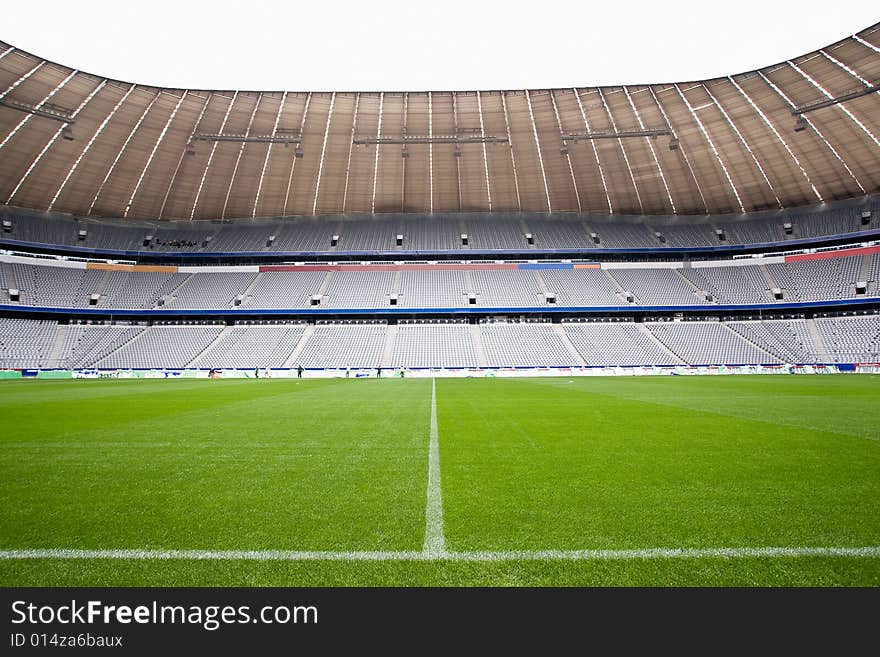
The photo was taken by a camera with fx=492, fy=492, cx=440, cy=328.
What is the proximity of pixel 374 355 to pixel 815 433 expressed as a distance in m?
35.6

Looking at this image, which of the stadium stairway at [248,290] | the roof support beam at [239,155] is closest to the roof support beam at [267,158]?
the roof support beam at [239,155]

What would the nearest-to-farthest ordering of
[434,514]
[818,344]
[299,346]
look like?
[434,514] < [818,344] < [299,346]

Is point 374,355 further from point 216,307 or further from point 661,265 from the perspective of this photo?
point 661,265

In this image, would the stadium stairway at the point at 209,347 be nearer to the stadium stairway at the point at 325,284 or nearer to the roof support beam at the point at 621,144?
the stadium stairway at the point at 325,284

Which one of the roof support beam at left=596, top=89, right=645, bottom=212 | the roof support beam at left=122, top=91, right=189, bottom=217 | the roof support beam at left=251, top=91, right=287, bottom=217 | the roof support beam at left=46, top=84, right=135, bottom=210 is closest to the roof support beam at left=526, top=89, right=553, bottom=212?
the roof support beam at left=596, top=89, right=645, bottom=212

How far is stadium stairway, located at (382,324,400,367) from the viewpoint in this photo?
41.1 meters

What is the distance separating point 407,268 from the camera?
51531mm

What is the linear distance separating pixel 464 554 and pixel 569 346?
134ft

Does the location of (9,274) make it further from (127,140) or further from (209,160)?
(209,160)

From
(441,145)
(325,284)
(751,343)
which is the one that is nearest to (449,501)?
(751,343)

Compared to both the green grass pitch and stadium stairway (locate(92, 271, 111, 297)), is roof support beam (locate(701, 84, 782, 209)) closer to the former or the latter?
the green grass pitch

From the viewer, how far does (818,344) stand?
1604 inches

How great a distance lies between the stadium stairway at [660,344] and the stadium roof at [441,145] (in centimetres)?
1504
